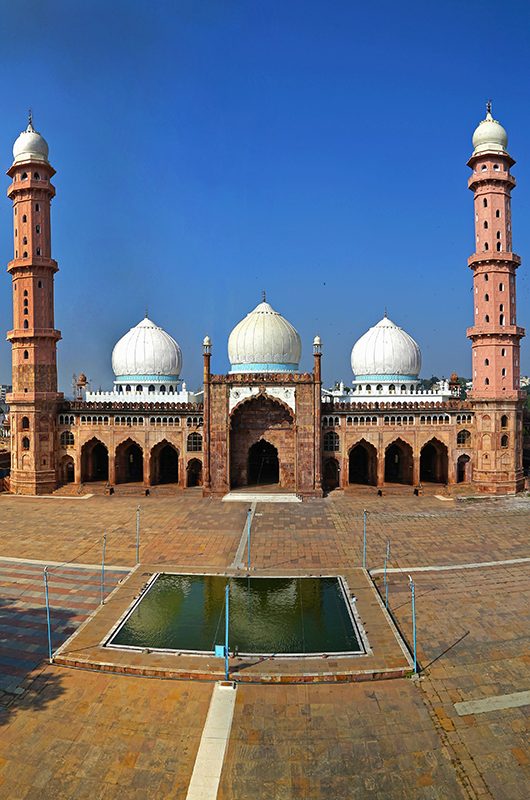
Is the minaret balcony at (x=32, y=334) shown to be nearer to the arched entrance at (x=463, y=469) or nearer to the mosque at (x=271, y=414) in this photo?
the mosque at (x=271, y=414)

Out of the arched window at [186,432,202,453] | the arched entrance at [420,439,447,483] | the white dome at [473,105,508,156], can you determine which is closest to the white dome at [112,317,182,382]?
the arched window at [186,432,202,453]

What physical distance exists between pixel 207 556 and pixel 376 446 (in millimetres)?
14935

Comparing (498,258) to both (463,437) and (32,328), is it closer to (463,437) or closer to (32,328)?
(463,437)

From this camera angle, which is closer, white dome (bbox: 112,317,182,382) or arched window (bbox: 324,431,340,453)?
arched window (bbox: 324,431,340,453)

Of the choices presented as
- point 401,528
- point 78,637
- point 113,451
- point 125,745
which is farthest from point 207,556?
point 113,451

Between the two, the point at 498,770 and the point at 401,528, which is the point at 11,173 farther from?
the point at 498,770

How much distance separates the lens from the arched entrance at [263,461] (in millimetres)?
33312

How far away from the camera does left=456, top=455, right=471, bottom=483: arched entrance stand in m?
30.9

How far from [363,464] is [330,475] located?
5.00 meters

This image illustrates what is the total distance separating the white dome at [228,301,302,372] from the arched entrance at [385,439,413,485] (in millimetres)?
8303

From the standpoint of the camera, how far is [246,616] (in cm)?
1388

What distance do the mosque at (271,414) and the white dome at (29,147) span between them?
0.07 m

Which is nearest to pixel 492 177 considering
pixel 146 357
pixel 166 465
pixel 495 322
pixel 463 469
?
pixel 495 322

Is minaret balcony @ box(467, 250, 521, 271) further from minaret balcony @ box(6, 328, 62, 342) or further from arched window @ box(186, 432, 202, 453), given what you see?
minaret balcony @ box(6, 328, 62, 342)
